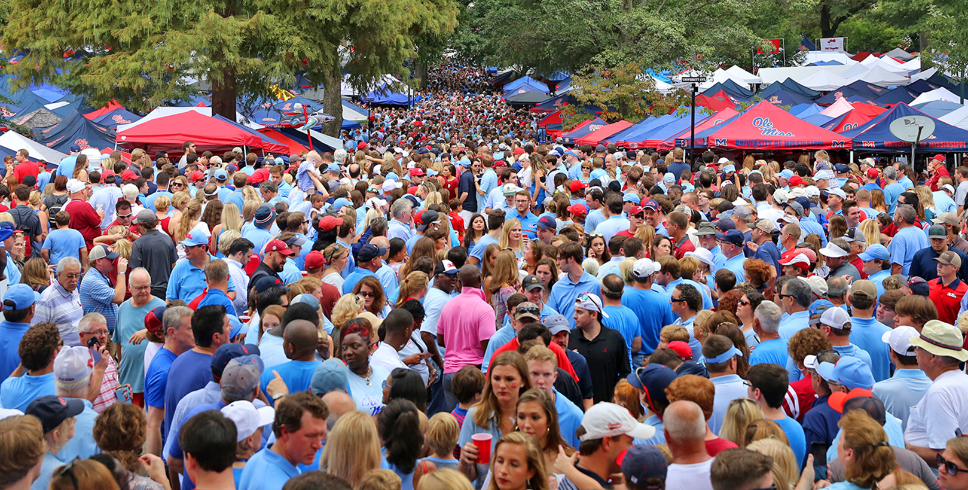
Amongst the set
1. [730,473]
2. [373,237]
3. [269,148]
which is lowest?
[269,148]

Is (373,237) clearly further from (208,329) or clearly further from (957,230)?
(957,230)

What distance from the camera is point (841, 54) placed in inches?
2119

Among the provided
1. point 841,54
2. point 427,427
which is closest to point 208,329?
point 427,427

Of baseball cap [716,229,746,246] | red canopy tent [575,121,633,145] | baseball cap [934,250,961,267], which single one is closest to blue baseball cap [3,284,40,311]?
baseball cap [716,229,746,246]

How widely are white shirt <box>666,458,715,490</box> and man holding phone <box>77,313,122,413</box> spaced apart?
140 inches

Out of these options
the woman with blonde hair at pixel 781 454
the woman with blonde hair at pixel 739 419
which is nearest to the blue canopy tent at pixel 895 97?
the woman with blonde hair at pixel 739 419

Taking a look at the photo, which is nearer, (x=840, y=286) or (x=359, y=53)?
(x=840, y=286)

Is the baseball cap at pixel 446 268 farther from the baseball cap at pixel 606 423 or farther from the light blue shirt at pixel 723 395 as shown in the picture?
the baseball cap at pixel 606 423

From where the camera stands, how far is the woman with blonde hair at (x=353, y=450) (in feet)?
12.6

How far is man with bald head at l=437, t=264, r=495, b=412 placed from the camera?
6.39 metres

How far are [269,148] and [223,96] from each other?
5.42 m

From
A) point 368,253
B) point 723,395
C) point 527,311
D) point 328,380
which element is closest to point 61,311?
point 368,253

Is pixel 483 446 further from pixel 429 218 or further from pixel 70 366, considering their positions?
pixel 429 218

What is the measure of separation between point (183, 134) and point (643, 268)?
15.7 metres
